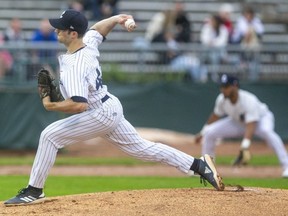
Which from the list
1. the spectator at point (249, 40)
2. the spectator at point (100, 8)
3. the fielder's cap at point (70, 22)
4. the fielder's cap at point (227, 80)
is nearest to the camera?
the fielder's cap at point (70, 22)

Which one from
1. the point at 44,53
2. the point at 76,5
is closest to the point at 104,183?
the point at 44,53

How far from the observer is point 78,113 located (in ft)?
29.8

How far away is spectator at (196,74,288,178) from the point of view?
14.4m

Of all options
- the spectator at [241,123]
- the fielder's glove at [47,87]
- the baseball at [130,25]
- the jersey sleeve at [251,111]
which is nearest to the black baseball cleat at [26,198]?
the fielder's glove at [47,87]

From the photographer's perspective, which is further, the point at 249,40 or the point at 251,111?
the point at 249,40

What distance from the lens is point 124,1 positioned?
23.7 m

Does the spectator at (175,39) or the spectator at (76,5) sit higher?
the spectator at (76,5)

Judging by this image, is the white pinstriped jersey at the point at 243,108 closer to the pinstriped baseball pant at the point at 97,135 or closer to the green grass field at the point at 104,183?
the green grass field at the point at 104,183

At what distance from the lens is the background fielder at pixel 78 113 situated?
868cm

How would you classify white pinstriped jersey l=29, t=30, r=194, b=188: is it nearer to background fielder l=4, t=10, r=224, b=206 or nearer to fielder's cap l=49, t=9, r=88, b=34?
background fielder l=4, t=10, r=224, b=206

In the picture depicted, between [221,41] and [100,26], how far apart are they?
11.1 metres

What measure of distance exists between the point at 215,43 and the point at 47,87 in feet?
39.3

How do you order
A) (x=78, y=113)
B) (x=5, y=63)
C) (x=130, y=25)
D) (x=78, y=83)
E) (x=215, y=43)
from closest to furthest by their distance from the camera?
1. (x=78, y=83)
2. (x=78, y=113)
3. (x=130, y=25)
4. (x=5, y=63)
5. (x=215, y=43)

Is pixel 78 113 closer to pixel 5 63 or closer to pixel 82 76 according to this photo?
pixel 82 76
